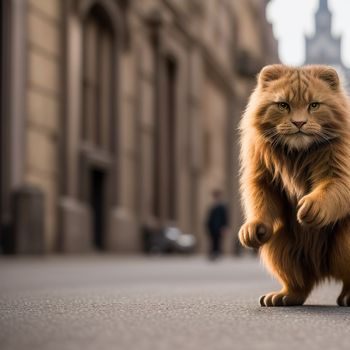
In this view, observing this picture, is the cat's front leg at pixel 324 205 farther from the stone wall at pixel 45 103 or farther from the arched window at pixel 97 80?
the arched window at pixel 97 80

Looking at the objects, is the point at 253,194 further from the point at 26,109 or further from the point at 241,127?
the point at 26,109

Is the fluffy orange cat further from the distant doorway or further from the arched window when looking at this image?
the distant doorway

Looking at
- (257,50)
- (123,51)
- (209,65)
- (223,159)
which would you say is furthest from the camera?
(257,50)

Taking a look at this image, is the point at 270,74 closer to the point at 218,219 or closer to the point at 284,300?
the point at 284,300

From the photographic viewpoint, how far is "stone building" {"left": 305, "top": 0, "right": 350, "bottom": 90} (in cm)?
15650

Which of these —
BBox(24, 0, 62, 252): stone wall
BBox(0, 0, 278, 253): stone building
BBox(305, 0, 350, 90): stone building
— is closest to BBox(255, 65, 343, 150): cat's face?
BBox(0, 0, 278, 253): stone building

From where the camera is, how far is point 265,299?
4.91 metres

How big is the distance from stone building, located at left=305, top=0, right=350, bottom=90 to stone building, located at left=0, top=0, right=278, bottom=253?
117792 mm

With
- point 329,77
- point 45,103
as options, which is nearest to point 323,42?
point 45,103

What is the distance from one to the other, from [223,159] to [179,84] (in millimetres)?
9835

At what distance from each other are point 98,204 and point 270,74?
2133cm

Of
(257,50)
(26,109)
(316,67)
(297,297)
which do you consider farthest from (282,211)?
(257,50)

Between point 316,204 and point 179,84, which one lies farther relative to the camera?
point 179,84

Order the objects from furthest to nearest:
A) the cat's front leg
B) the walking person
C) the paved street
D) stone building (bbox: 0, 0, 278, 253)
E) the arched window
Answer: the arched window → the walking person → stone building (bbox: 0, 0, 278, 253) → the cat's front leg → the paved street
